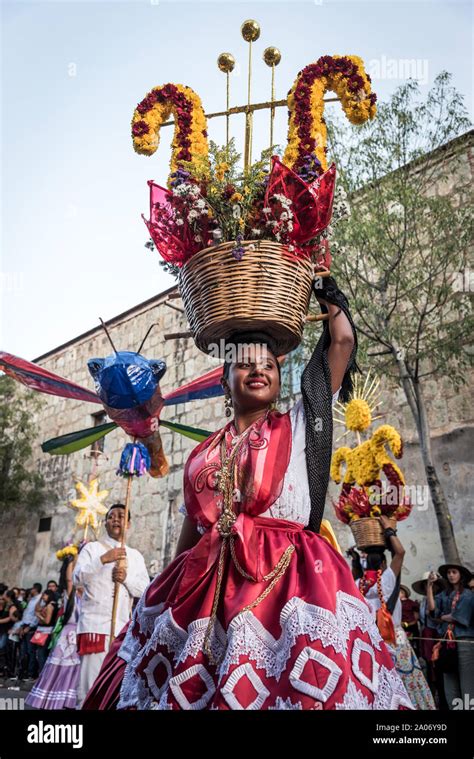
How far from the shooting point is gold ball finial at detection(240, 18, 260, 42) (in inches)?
134

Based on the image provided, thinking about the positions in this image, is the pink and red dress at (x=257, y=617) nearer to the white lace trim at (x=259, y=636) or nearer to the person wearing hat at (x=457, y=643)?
the white lace trim at (x=259, y=636)

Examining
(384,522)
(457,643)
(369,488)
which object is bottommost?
(457,643)

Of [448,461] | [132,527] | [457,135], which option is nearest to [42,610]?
[132,527]

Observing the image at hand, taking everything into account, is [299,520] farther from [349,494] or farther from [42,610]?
[42,610]

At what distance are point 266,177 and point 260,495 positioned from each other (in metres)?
1.34

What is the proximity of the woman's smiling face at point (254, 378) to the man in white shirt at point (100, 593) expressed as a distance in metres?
3.97

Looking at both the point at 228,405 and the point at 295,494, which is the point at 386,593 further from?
the point at 295,494

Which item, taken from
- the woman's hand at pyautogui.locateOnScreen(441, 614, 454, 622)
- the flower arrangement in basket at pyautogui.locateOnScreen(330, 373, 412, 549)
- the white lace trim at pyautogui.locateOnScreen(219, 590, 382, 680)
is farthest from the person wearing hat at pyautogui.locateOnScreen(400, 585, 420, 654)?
the white lace trim at pyautogui.locateOnScreen(219, 590, 382, 680)

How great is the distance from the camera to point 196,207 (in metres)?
2.67

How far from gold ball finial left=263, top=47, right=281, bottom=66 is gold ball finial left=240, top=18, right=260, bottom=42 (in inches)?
3.7

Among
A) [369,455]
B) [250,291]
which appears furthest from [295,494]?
[369,455]

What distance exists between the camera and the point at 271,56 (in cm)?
347

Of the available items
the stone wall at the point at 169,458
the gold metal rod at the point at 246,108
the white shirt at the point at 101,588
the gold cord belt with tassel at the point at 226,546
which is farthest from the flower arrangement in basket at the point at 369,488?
the gold cord belt with tassel at the point at 226,546

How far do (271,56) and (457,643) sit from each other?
631cm
